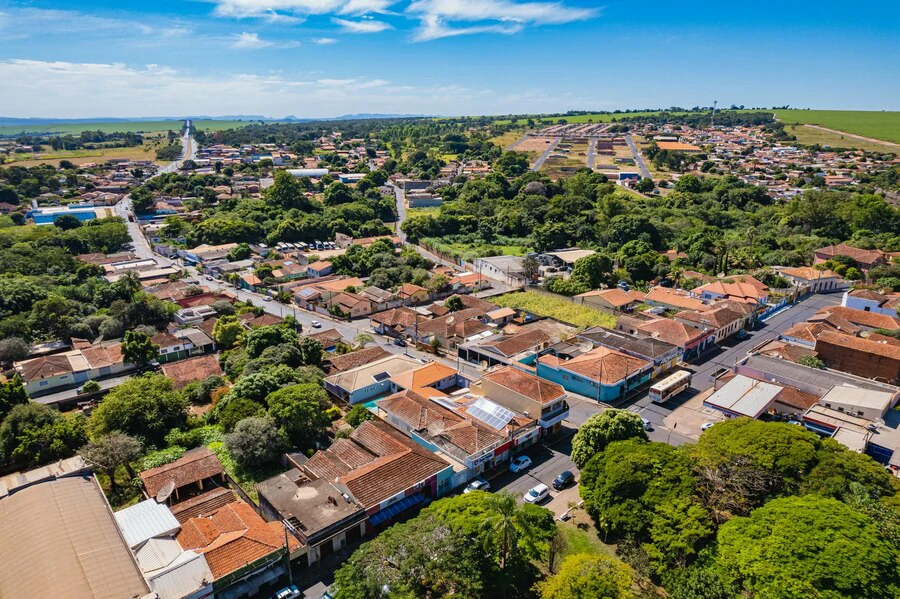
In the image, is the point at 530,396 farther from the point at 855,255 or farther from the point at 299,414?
the point at 855,255

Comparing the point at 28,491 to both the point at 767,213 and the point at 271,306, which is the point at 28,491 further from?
the point at 767,213

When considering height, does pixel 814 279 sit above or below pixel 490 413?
above

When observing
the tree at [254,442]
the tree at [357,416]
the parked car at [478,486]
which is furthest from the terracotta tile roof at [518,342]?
the tree at [254,442]

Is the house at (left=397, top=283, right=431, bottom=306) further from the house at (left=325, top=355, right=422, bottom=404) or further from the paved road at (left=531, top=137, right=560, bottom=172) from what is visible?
the paved road at (left=531, top=137, right=560, bottom=172)

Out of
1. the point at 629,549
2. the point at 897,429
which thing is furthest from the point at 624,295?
the point at 629,549

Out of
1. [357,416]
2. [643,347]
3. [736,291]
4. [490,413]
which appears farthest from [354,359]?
[736,291]
